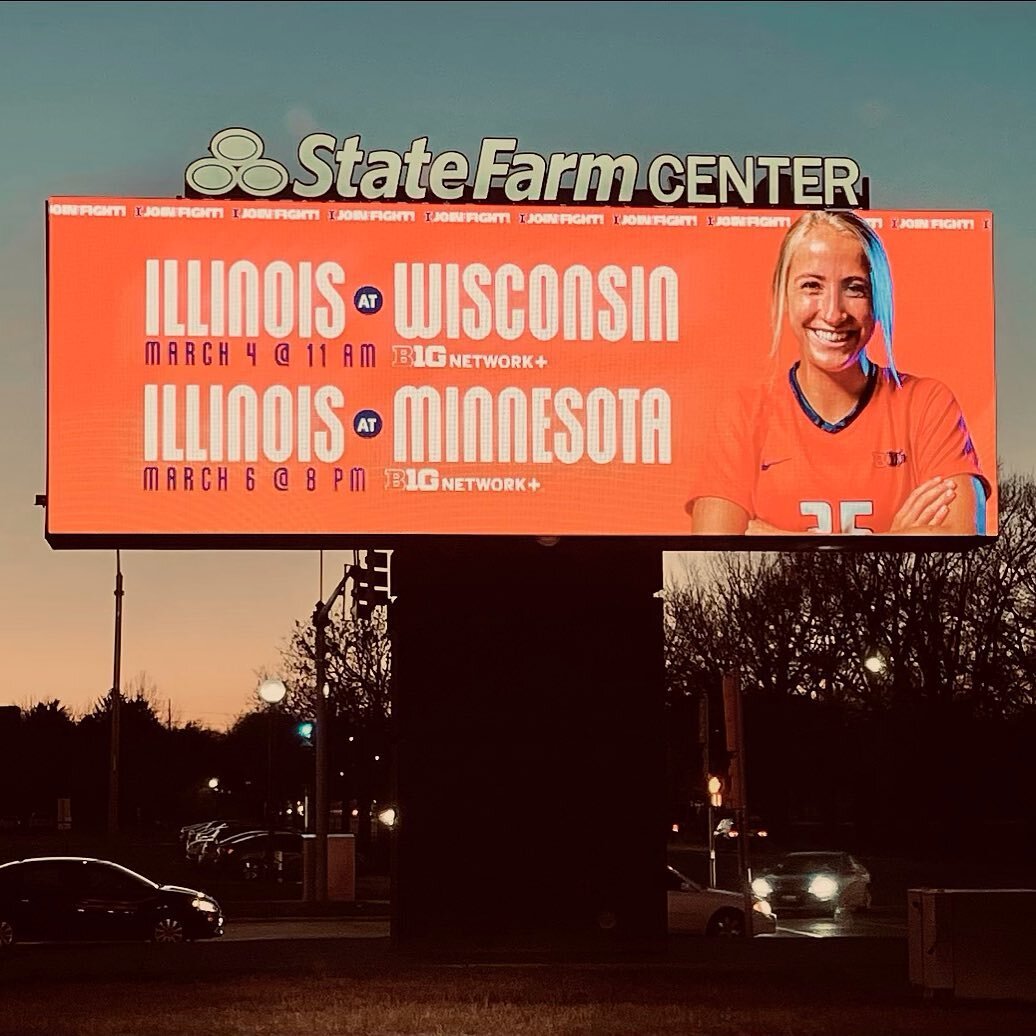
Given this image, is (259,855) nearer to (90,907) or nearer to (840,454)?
(90,907)

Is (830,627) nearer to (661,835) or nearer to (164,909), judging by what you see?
(164,909)

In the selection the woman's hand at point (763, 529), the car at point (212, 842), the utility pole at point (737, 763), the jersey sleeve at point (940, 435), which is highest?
the jersey sleeve at point (940, 435)

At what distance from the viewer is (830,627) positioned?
65438mm

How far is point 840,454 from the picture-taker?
20.3 metres

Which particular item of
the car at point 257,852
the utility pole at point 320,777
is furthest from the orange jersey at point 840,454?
the car at point 257,852

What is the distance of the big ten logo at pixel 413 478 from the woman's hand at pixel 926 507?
4.96 m

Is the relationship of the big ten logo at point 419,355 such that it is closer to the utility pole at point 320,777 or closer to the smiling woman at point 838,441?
the smiling woman at point 838,441

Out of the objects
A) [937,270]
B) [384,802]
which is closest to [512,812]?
[937,270]

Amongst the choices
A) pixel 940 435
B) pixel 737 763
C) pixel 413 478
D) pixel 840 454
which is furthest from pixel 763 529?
pixel 737 763

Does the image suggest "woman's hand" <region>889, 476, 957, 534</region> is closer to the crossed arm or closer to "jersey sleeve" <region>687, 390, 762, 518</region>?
the crossed arm

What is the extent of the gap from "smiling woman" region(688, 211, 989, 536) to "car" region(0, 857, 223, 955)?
1136cm

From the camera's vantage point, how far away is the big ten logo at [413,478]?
1964 centimetres

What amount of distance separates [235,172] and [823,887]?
75.8 ft

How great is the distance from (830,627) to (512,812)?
1815 inches
